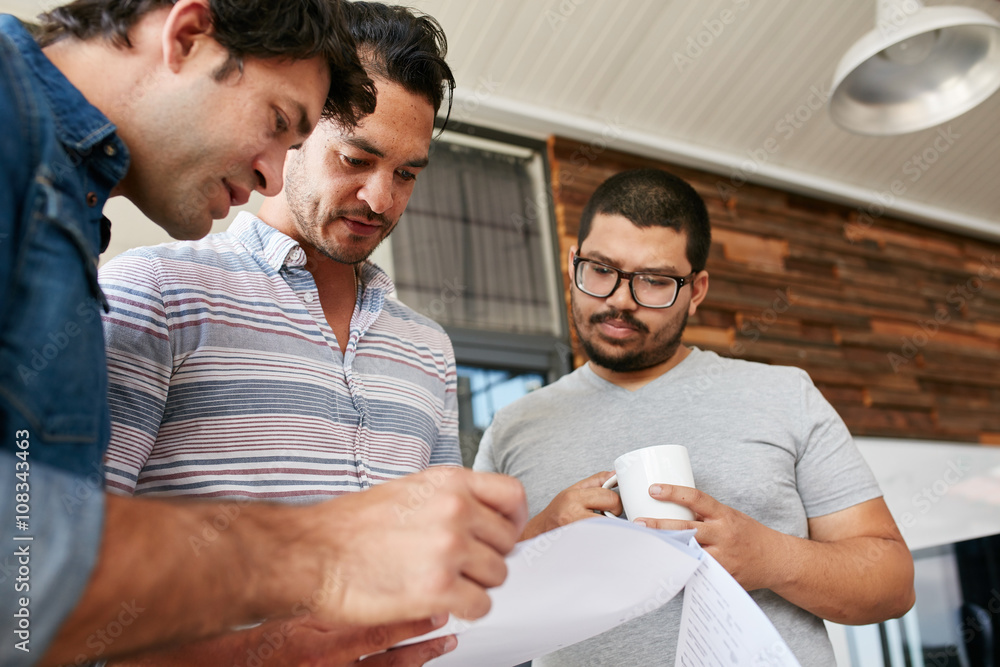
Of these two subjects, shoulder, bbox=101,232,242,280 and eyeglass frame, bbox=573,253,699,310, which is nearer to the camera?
shoulder, bbox=101,232,242,280

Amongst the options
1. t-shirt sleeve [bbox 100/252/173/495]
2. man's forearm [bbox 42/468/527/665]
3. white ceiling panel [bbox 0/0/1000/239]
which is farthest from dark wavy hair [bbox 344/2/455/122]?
white ceiling panel [bbox 0/0/1000/239]

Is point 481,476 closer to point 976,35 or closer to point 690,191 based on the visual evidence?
point 690,191

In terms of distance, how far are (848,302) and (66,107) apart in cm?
392

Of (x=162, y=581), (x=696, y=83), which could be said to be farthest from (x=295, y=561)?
(x=696, y=83)

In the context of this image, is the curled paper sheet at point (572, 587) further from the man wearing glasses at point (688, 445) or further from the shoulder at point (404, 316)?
the shoulder at point (404, 316)

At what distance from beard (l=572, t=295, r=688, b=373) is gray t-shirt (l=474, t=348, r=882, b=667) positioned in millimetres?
40

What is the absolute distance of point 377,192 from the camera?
1169 millimetres

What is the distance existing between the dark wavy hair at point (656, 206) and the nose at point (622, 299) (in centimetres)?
15

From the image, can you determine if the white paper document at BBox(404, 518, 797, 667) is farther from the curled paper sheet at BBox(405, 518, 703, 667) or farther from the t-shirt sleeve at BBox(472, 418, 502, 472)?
the t-shirt sleeve at BBox(472, 418, 502, 472)

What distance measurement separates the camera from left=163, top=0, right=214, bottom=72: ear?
72cm

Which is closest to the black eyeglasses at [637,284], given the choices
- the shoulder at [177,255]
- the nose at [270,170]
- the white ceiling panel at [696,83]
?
the shoulder at [177,255]

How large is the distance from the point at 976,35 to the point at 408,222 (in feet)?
6.41

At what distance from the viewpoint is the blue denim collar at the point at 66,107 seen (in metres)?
0.60

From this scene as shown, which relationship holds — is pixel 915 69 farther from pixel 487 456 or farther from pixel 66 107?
pixel 66 107
